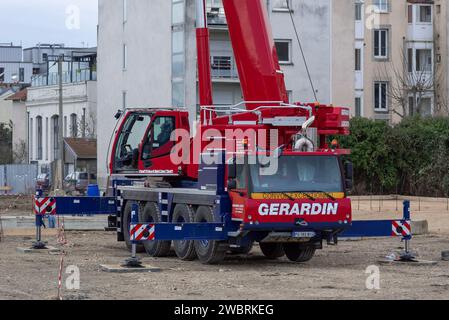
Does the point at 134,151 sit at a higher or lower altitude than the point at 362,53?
lower

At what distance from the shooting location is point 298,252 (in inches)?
895

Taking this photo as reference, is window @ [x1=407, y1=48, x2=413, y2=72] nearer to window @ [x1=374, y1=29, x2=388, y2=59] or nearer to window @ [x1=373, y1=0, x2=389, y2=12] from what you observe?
window @ [x1=374, y1=29, x2=388, y2=59]

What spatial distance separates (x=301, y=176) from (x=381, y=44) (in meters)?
55.2

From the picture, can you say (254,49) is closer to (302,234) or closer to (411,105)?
(302,234)

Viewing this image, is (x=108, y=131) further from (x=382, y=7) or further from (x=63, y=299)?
(x=63, y=299)

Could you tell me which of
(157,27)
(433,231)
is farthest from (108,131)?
(433,231)

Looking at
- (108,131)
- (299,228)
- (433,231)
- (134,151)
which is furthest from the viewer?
(108,131)

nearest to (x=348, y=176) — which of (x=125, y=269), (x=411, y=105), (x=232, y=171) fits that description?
(x=232, y=171)

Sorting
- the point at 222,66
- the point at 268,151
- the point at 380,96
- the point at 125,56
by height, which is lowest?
the point at 268,151

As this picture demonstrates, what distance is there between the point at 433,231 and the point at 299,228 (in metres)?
11.5

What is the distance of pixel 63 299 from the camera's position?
15922mm

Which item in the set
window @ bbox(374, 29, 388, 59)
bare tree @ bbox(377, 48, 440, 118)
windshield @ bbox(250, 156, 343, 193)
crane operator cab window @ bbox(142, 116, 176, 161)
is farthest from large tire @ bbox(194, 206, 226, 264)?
window @ bbox(374, 29, 388, 59)

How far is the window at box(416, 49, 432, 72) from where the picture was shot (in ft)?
247

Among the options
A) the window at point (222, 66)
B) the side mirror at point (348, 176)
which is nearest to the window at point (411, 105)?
the window at point (222, 66)
